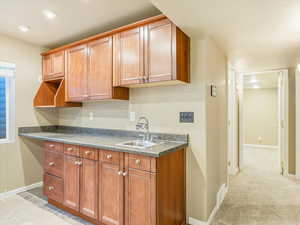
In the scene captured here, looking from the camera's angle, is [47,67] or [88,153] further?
[47,67]

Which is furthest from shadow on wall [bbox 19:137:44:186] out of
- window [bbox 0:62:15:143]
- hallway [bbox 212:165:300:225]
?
hallway [bbox 212:165:300:225]

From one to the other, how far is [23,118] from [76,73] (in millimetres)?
1250

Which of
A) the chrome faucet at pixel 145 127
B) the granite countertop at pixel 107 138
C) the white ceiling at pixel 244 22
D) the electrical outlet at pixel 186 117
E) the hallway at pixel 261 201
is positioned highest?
the white ceiling at pixel 244 22

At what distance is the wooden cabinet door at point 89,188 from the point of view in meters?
2.14

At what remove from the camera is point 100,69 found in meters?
2.57

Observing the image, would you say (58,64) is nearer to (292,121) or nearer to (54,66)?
(54,66)

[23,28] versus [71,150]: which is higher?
[23,28]

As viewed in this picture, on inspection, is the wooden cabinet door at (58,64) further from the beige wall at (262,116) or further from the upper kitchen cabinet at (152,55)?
the beige wall at (262,116)

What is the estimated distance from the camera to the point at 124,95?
2.63 m

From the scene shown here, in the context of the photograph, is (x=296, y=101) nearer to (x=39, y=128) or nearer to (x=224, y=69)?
(x=224, y=69)

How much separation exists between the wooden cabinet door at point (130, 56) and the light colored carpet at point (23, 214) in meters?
1.88

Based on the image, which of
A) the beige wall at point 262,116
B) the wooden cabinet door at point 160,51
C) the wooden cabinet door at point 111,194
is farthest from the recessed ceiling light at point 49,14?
the beige wall at point 262,116

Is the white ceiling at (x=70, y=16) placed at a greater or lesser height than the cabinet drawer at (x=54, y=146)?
greater

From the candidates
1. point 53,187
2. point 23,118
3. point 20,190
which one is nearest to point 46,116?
point 23,118
